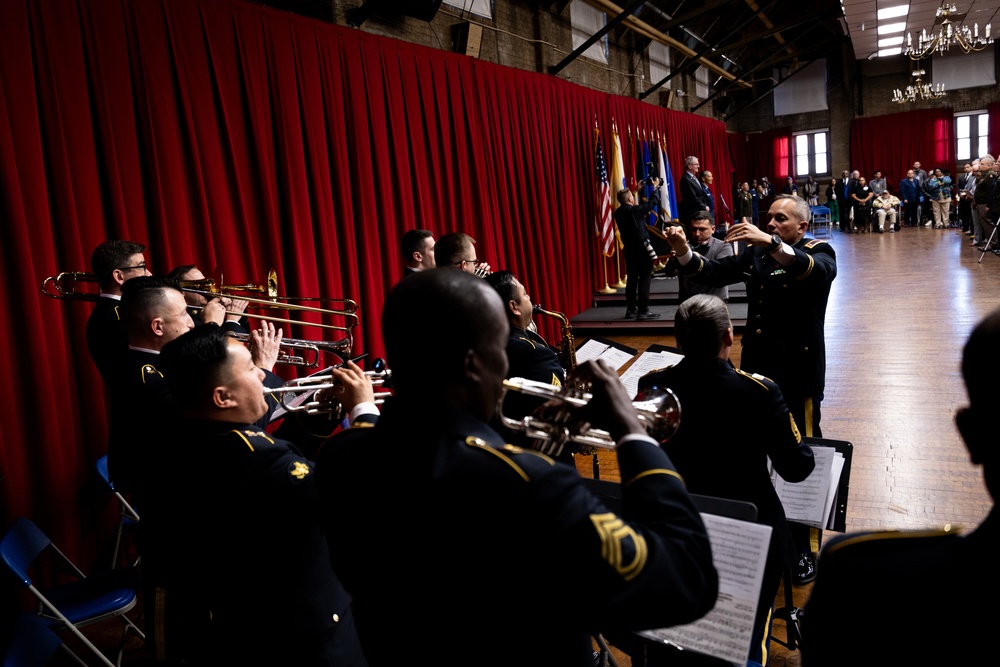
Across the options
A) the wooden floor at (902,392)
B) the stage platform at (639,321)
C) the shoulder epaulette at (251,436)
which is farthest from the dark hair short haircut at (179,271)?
the stage platform at (639,321)

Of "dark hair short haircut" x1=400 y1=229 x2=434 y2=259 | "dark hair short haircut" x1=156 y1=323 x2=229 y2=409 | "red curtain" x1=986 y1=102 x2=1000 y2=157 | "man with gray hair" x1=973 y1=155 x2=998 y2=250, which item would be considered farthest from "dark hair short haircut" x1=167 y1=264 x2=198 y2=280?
"red curtain" x1=986 y1=102 x2=1000 y2=157

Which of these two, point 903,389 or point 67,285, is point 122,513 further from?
point 903,389

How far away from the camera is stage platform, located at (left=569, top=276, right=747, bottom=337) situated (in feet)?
25.6

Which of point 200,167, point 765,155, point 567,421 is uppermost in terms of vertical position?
point 765,155

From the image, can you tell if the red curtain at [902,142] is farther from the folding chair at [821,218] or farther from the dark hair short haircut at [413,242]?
the dark hair short haircut at [413,242]

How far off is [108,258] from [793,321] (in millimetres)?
3280

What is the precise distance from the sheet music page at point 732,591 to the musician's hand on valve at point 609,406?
1.11 feet

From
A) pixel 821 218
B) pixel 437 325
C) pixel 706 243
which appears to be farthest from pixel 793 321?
pixel 821 218

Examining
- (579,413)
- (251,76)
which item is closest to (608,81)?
(251,76)

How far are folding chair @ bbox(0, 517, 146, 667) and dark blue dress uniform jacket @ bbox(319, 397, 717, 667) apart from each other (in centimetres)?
184

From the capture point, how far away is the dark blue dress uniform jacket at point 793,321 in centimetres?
332

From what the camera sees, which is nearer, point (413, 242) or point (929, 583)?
point (929, 583)

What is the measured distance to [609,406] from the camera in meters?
1.22

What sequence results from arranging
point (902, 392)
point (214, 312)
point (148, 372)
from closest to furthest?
point (148, 372) < point (214, 312) < point (902, 392)
